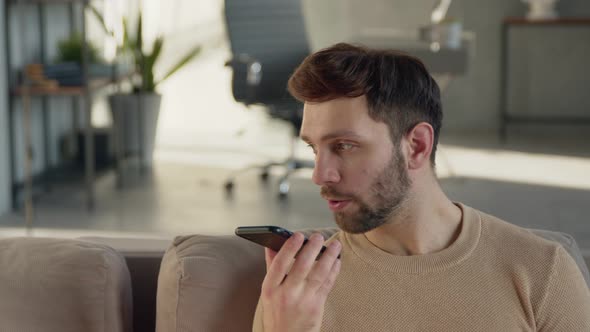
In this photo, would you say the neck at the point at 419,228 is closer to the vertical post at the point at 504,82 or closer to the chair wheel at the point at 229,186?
the chair wheel at the point at 229,186

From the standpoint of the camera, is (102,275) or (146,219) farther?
(146,219)

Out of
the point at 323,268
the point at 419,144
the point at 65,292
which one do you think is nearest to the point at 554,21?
the point at 419,144

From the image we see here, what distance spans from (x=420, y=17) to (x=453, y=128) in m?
0.87

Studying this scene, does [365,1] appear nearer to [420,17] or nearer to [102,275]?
[420,17]

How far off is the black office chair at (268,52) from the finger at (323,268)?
12.4 feet

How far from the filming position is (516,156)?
6.43 metres

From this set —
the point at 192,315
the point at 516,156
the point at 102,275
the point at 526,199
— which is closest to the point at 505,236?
the point at 192,315

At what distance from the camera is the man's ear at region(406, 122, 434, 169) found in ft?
5.31

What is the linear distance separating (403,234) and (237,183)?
4.08 meters

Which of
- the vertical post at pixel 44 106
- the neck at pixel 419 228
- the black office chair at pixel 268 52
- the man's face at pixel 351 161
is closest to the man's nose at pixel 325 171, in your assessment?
the man's face at pixel 351 161

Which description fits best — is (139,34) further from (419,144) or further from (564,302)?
(564,302)

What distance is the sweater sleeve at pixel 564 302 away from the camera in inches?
57.7

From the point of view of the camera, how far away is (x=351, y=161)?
1.56m

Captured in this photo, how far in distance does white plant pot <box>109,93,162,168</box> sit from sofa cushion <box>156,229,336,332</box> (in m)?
4.35
